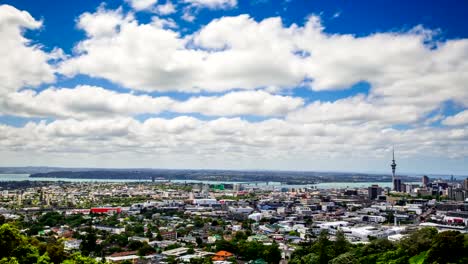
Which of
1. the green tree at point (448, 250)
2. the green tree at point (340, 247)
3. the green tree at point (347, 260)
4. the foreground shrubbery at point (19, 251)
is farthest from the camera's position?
the green tree at point (340, 247)

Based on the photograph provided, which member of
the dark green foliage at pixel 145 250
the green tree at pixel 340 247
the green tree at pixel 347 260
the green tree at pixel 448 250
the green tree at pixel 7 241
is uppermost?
the green tree at pixel 7 241

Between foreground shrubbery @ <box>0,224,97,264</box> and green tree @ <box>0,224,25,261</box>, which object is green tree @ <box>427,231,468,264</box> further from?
green tree @ <box>0,224,25,261</box>

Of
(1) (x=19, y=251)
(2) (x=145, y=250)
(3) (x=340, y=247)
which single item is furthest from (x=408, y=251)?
(2) (x=145, y=250)

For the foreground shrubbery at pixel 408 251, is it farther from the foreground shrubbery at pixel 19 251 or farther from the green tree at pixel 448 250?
the foreground shrubbery at pixel 19 251

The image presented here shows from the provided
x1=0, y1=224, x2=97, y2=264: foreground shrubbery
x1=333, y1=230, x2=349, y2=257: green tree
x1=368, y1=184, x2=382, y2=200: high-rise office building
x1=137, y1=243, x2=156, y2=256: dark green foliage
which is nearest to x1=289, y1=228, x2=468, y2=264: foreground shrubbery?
x1=333, y1=230, x2=349, y2=257: green tree

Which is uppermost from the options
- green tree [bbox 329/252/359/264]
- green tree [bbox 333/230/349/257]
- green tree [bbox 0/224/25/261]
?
green tree [bbox 0/224/25/261]

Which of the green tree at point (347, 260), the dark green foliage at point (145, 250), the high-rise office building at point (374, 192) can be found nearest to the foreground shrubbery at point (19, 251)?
the green tree at point (347, 260)

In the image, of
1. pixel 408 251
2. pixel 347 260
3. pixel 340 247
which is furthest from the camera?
pixel 340 247

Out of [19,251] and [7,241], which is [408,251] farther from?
[7,241]
